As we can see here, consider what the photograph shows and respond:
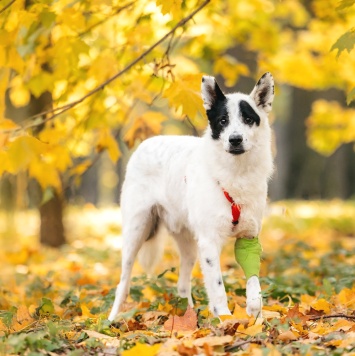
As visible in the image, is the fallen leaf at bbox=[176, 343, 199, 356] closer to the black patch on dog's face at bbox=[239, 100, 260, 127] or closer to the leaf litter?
the leaf litter

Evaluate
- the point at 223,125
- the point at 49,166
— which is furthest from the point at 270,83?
the point at 49,166

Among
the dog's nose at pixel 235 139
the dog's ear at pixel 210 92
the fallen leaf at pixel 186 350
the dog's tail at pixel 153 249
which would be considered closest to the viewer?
the fallen leaf at pixel 186 350

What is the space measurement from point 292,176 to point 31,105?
40.5 ft

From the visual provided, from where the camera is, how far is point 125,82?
21.3 feet

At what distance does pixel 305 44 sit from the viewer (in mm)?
15312

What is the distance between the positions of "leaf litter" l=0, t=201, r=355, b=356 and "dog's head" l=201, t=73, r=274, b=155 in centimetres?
108

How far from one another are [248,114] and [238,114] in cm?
7

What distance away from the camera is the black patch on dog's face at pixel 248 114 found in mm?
4453

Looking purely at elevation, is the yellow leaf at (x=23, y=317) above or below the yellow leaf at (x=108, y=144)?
below

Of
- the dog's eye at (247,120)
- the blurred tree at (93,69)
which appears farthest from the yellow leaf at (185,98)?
the dog's eye at (247,120)

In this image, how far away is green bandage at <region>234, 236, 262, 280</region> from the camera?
4.65m

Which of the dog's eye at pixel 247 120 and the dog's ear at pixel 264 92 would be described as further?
the dog's ear at pixel 264 92

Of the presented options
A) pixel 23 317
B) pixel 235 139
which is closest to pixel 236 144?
pixel 235 139

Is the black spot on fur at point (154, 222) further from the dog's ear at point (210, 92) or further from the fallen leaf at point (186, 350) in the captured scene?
the fallen leaf at point (186, 350)
